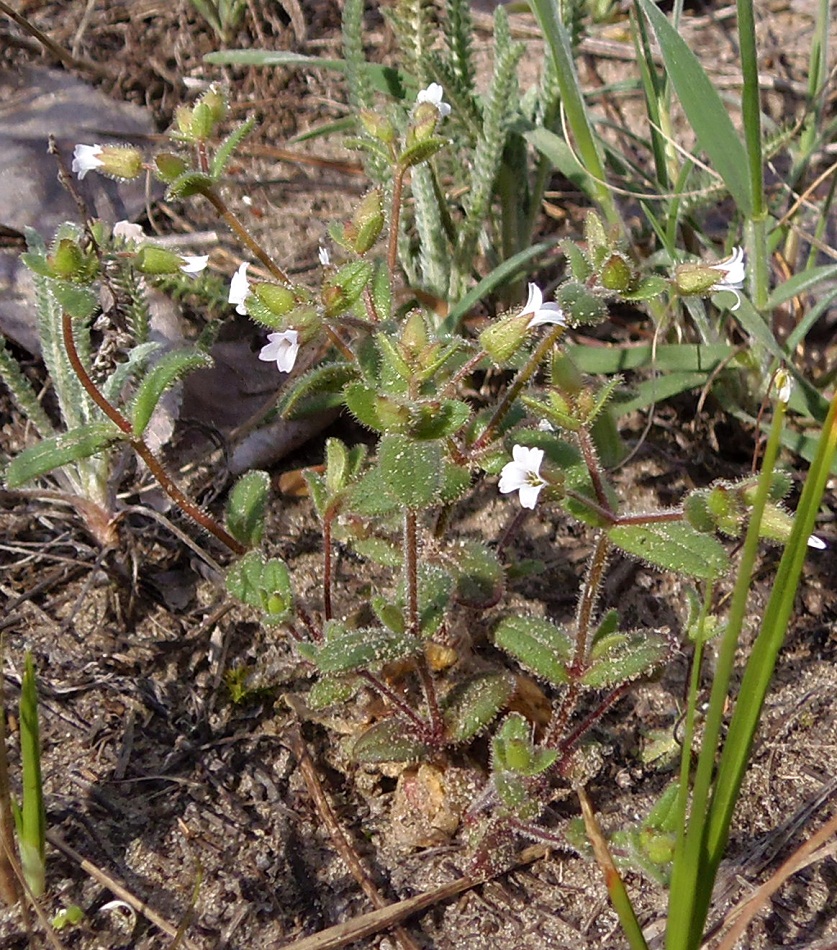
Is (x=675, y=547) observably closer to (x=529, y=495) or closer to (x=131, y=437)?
(x=529, y=495)

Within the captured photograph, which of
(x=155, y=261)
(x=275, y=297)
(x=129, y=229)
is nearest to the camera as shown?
(x=275, y=297)

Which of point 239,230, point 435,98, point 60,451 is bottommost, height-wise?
point 60,451

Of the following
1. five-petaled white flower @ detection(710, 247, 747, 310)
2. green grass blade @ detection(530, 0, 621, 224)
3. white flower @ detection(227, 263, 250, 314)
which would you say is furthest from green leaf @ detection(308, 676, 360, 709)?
green grass blade @ detection(530, 0, 621, 224)

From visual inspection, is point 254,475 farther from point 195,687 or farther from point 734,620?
point 734,620

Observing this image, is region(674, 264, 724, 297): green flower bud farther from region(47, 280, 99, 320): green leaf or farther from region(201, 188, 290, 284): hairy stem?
region(47, 280, 99, 320): green leaf

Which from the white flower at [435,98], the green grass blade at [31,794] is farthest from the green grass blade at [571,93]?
the green grass blade at [31,794]

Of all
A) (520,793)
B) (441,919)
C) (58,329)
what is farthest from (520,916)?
(58,329)

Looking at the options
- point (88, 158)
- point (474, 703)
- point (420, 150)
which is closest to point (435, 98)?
point (420, 150)
